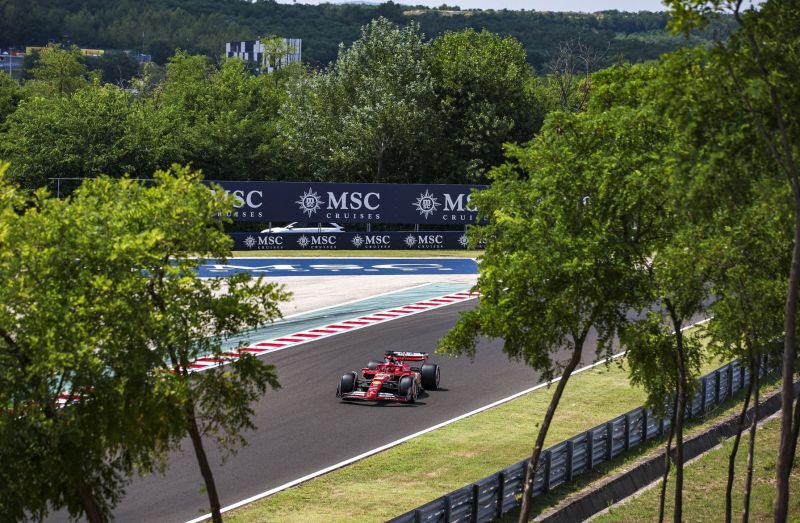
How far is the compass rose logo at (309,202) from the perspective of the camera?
58.1 meters

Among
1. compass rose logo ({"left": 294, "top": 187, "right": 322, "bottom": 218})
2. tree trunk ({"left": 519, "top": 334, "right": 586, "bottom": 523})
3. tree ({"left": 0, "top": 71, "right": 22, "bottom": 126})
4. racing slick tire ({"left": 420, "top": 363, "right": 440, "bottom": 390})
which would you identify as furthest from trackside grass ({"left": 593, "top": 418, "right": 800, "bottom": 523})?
tree ({"left": 0, "top": 71, "right": 22, "bottom": 126})

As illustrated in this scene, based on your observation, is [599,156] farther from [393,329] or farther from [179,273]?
[393,329]

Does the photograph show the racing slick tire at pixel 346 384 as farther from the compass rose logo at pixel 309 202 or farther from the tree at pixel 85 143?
the tree at pixel 85 143

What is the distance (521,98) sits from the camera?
2771 inches

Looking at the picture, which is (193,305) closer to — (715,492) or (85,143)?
(715,492)

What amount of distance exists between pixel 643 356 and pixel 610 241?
2.69 metres

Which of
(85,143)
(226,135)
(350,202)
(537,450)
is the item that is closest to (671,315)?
(537,450)

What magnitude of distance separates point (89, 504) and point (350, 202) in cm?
A: 4529

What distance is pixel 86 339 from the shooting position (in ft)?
42.4

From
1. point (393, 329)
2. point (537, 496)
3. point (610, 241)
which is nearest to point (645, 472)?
point (537, 496)

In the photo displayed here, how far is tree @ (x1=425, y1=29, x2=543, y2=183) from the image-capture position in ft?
226

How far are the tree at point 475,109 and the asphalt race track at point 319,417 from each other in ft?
99.2

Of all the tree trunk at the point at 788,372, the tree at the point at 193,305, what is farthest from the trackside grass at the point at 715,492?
the tree at the point at 193,305

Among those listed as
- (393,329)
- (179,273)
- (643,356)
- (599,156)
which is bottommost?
(393,329)
